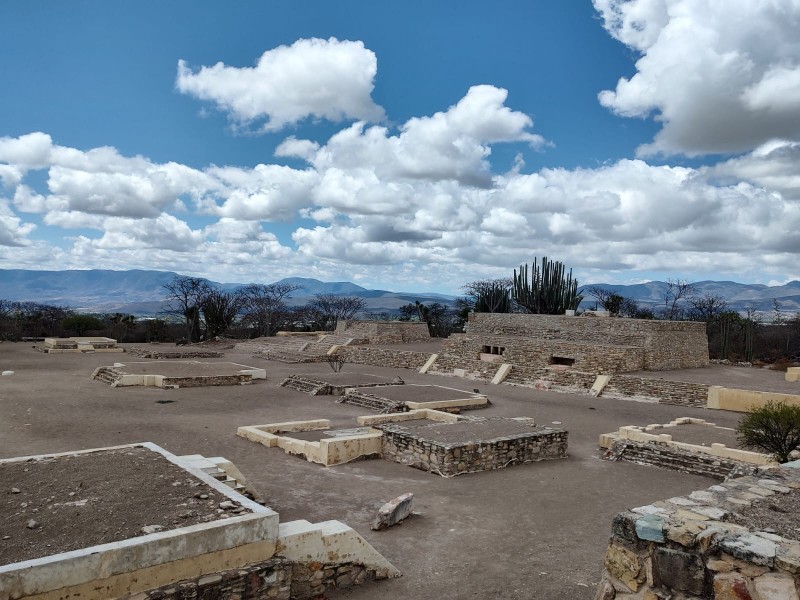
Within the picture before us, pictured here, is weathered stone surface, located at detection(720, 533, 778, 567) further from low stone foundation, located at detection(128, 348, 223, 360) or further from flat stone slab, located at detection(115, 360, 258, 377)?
low stone foundation, located at detection(128, 348, 223, 360)

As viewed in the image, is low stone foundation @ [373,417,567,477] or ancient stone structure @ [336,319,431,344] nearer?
low stone foundation @ [373,417,567,477]

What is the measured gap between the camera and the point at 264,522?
480cm

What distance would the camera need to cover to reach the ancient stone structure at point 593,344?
22000 millimetres

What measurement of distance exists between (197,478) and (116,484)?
2.62 feet

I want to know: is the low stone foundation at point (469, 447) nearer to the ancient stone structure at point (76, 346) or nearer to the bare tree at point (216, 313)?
the ancient stone structure at point (76, 346)

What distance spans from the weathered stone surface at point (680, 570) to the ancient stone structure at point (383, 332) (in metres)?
28.8

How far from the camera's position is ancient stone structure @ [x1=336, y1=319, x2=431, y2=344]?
32938mm

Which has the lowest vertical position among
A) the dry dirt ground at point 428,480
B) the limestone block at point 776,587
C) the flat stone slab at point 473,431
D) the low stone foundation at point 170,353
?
the dry dirt ground at point 428,480

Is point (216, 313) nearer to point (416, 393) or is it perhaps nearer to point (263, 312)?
point (263, 312)

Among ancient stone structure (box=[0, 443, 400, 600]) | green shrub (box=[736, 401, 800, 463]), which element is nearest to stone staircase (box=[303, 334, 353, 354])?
green shrub (box=[736, 401, 800, 463])

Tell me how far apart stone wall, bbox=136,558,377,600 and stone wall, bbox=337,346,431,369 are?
2147 cm

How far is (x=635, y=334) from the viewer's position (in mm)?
23828

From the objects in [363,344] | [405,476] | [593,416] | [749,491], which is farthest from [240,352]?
[749,491]

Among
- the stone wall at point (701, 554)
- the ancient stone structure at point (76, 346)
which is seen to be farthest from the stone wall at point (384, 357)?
the stone wall at point (701, 554)
